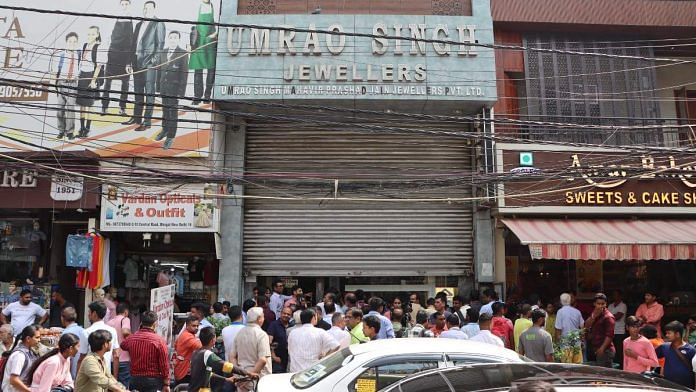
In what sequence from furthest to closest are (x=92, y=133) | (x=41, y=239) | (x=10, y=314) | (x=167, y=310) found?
(x=41, y=239)
(x=92, y=133)
(x=10, y=314)
(x=167, y=310)

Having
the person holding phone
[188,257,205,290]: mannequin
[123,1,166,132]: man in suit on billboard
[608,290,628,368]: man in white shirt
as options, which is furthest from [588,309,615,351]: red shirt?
[123,1,166,132]: man in suit on billboard

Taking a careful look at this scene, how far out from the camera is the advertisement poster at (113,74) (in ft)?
41.0

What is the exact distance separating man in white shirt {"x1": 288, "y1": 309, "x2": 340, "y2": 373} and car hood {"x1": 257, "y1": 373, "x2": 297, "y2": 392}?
1306 millimetres

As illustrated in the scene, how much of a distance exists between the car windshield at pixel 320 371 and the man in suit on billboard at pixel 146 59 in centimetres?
875

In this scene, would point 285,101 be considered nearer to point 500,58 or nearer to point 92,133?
point 92,133

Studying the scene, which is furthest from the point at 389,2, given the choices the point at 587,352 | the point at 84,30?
the point at 587,352

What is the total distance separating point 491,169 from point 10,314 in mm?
9987

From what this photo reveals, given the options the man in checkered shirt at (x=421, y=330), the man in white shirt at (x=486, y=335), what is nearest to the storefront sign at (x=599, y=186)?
A: the man in checkered shirt at (x=421, y=330)

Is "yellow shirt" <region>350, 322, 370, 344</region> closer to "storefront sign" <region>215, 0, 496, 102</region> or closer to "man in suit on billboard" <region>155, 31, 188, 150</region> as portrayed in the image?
"storefront sign" <region>215, 0, 496, 102</region>

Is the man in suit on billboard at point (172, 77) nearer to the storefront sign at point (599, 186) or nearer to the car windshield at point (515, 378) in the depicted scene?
the storefront sign at point (599, 186)

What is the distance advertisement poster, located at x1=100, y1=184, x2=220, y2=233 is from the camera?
12234 millimetres

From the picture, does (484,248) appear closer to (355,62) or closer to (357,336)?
(355,62)

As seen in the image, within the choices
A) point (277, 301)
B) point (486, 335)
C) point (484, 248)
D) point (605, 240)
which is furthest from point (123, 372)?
point (605, 240)

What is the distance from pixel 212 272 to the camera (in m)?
13.8
